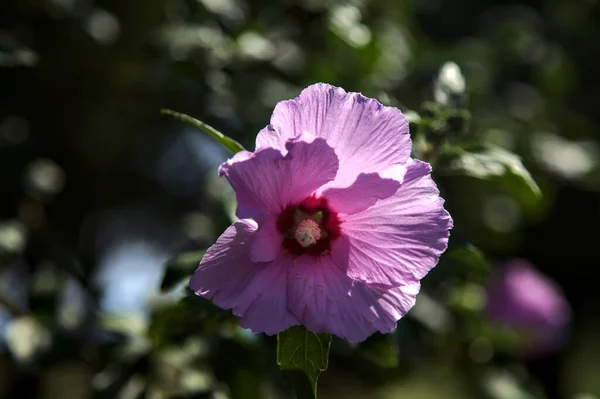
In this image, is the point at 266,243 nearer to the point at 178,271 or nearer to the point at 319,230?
the point at 319,230

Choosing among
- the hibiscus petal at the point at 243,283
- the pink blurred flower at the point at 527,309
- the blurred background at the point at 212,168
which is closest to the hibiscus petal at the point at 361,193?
the hibiscus petal at the point at 243,283

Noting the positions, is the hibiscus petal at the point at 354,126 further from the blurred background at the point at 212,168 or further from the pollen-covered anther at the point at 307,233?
the blurred background at the point at 212,168

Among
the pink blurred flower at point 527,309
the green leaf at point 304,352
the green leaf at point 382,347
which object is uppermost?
the green leaf at point 304,352

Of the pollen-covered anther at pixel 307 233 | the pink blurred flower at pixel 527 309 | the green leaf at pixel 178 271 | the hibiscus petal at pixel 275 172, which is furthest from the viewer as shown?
the pink blurred flower at pixel 527 309

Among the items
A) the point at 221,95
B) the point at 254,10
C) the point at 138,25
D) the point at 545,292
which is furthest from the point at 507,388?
the point at 138,25

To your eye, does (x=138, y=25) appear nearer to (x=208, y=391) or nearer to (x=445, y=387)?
(x=208, y=391)

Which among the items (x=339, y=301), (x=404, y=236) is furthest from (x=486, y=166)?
(x=339, y=301)

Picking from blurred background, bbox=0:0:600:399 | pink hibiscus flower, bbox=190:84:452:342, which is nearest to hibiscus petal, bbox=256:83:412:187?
pink hibiscus flower, bbox=190:84:452:342

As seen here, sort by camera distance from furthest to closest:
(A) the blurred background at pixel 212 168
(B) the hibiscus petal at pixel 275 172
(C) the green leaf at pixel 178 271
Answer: (A) the blurred background at pixel 212 168, (C) the green leaf at pixel 178 271, (B) the hibiscus petal at pixel 275 172
